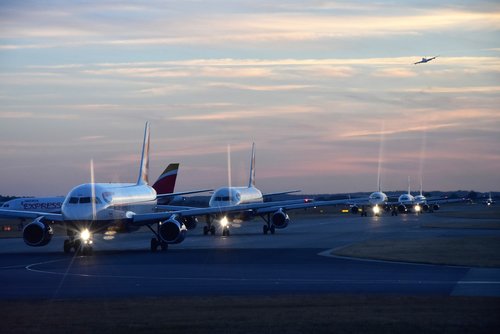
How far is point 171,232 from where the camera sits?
142ft

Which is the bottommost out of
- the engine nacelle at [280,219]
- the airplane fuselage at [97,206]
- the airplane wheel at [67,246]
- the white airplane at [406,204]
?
the white airplane at [406,204]

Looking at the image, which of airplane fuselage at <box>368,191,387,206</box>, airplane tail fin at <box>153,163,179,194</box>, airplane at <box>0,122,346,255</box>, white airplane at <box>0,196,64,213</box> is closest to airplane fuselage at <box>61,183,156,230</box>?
airplane at <box>0,122,346,255</box>

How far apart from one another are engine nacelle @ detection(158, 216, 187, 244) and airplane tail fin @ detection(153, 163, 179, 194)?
91.0ft

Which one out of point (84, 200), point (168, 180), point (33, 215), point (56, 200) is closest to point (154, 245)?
point (84, 200)

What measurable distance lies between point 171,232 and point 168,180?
28.7m

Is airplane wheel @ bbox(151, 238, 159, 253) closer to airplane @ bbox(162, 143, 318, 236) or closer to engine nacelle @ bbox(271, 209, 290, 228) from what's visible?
airplane @ bbox(162, 143, 318, 236)

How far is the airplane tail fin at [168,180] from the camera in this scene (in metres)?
71.4

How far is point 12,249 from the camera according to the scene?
46875mm

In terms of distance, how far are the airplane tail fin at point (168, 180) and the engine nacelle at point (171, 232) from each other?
1093 inches

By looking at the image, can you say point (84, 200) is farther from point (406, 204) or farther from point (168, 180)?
point (406, 204)

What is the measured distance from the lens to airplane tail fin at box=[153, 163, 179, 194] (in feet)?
234

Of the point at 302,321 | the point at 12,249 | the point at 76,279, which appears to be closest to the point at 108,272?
the point at 76,279

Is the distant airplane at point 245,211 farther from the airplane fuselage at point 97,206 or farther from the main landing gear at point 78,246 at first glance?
the main landing gear at point 78,246

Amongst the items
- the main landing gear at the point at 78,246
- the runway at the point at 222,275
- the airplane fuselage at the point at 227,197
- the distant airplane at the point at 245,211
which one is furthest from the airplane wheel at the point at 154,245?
the airplane fuselage at the point at 227,197
